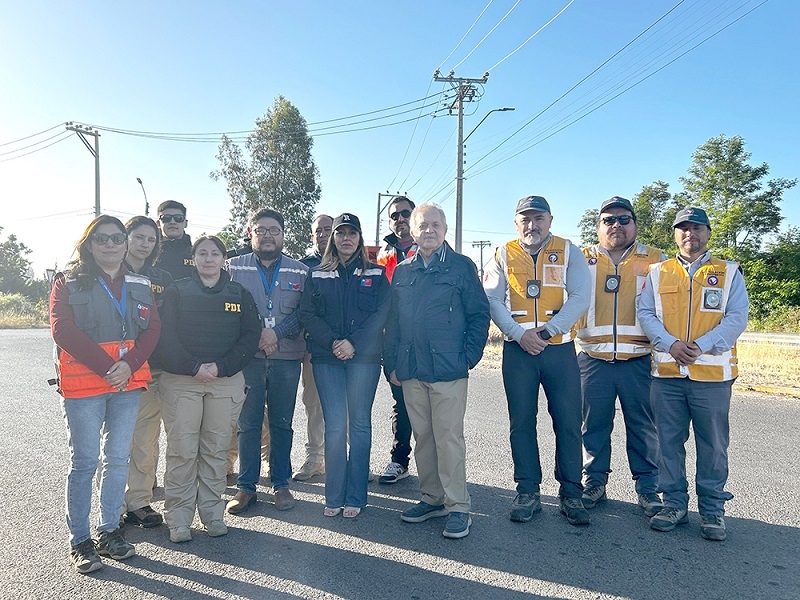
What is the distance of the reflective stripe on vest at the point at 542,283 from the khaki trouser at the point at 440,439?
72cm

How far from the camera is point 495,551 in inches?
143

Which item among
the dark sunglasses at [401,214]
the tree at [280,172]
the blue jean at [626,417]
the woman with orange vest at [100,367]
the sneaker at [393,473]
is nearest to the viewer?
the woman with orange vest at [100,367]

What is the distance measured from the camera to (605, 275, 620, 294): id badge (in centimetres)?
454

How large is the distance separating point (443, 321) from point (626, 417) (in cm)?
175

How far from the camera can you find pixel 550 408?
14.3ft

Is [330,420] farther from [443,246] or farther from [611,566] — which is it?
[611,566]

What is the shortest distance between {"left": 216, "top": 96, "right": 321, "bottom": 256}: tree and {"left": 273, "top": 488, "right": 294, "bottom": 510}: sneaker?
2909 cm

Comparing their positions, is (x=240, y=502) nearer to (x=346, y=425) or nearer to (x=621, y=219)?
(x=346, y=425)

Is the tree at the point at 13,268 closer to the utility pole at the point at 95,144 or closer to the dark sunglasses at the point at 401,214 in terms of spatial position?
the utility pole at the point at 95,144

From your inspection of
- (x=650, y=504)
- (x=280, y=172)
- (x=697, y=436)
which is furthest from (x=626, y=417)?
(x=280, y=172)

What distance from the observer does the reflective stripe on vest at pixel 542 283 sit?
4.29 metres

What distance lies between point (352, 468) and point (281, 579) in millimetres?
1146

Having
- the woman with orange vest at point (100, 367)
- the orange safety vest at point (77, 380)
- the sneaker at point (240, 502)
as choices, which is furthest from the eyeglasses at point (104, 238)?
the sneaker at point (240, 502)

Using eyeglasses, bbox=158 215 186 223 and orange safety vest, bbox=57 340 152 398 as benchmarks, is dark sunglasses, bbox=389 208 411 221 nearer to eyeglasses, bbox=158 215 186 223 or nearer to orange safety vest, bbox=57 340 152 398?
eyeglasses, bbox=158 215 186 223
